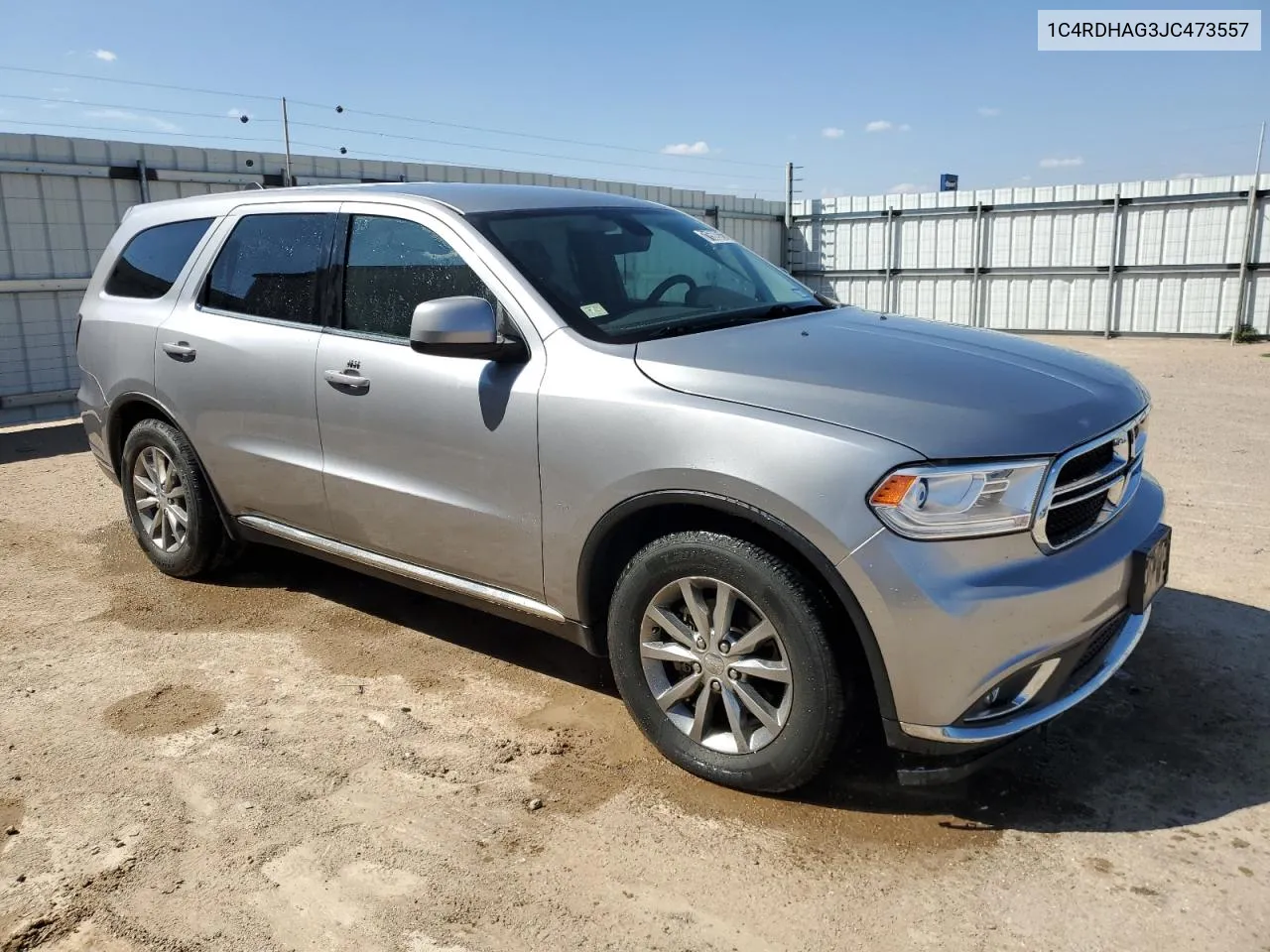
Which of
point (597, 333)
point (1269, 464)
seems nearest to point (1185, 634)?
point (597, 333)

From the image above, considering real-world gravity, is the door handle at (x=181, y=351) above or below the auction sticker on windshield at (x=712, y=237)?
below

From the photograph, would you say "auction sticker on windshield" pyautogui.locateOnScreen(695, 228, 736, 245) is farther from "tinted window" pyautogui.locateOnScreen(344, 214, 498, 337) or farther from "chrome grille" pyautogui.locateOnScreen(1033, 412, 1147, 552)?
"chrome grille" pyautogui.locateOnScreen(1033, 412, 1147, 552)

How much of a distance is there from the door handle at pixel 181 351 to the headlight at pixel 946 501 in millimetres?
3342

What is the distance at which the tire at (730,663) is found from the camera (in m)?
2.79

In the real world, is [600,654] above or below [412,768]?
above

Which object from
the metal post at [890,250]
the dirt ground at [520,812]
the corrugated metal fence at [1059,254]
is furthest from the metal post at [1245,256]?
the dirt ground at [520,812]

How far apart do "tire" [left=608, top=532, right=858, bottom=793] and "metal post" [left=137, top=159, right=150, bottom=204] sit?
410 inches

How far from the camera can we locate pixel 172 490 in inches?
196

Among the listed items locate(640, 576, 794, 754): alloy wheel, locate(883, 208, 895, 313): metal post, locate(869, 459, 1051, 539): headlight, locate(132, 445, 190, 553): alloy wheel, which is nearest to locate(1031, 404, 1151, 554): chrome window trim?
locate(869, 459, 1051, 539): headlight

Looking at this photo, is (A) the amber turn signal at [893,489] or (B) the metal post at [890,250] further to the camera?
(B) the metal post at [890,250]

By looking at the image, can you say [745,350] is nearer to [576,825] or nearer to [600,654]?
[600,654]

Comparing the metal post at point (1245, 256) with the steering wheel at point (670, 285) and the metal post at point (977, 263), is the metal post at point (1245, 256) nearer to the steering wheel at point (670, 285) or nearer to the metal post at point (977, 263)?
the metal post at point (977, 263)

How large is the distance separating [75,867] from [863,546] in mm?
2338

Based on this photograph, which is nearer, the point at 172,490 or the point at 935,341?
the point at 935,341
